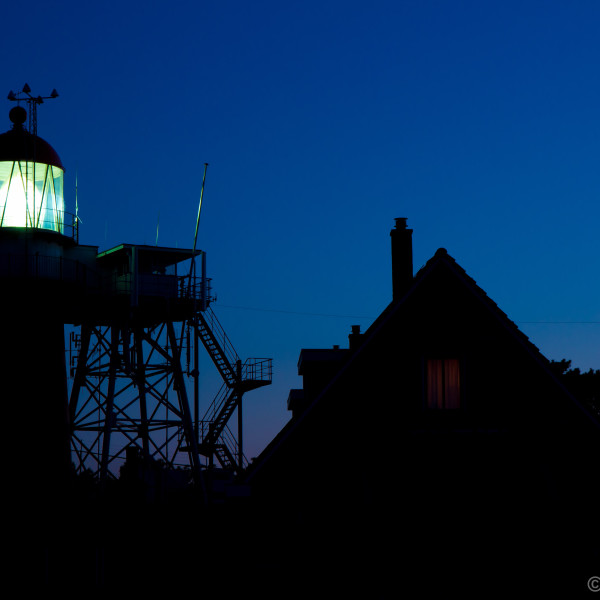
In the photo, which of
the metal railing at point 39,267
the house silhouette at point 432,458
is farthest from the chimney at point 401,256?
the metal railing at point 39,267

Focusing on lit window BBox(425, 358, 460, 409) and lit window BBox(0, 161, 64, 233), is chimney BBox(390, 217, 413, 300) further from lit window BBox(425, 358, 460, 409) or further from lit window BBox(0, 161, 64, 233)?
lit window BBox(0, 161, 64, 233)

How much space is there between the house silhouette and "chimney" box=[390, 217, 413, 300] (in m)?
2.89

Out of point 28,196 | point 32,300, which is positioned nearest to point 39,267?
point 32,300

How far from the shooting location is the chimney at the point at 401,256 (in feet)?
120

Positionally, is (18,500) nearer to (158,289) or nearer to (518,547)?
(158,289)

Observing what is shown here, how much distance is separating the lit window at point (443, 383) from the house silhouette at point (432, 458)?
0.09 ft

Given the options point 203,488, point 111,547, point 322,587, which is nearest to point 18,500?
point 111,547

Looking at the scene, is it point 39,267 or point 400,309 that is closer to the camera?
point 400,309

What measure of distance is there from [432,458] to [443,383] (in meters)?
2.15

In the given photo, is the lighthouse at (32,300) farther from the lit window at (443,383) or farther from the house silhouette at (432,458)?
the lit window at (443,383)

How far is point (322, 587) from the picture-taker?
33.5 m

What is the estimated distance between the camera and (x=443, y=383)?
112 feet

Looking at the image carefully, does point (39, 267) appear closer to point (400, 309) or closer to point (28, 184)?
point (28, 184)

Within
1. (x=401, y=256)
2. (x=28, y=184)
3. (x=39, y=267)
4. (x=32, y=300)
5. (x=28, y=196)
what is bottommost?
(x=401, y=256)
